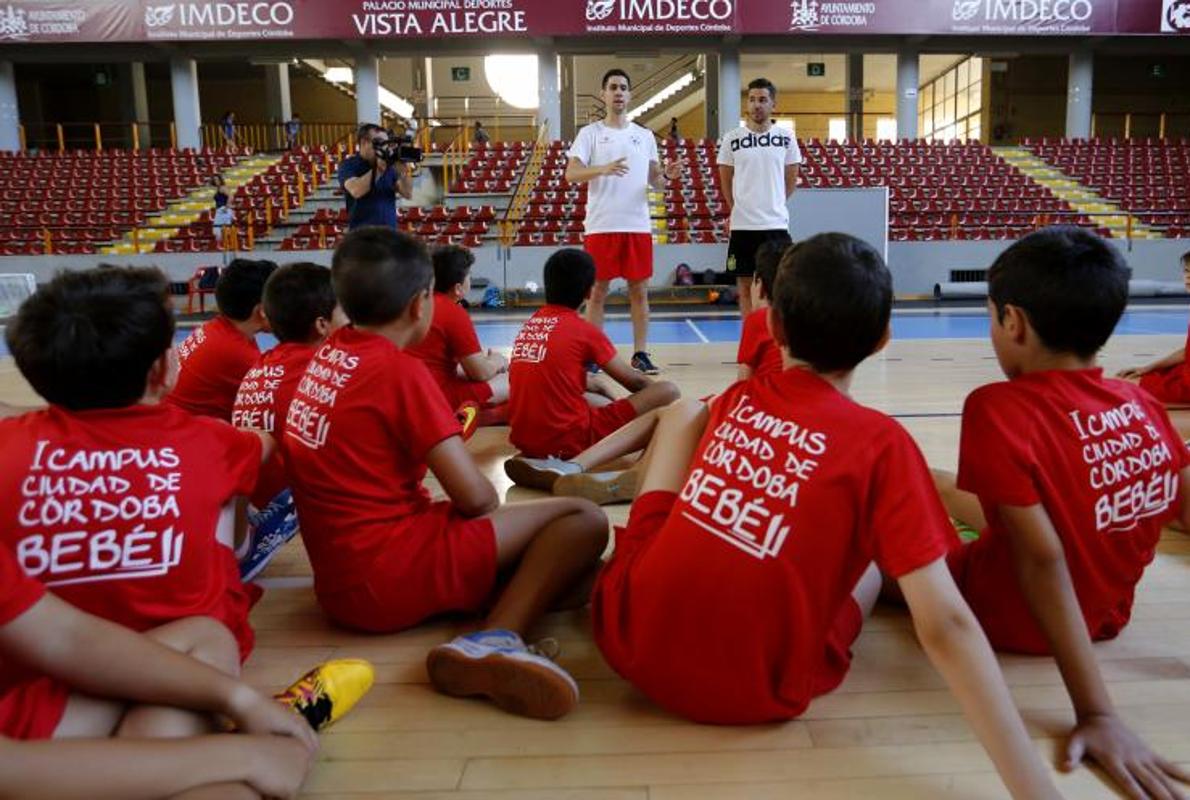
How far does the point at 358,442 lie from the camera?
160 centimetres

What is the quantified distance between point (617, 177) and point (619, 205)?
15 cm

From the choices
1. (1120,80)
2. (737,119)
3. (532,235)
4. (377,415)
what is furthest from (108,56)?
(1120,80)

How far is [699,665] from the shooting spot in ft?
4.38

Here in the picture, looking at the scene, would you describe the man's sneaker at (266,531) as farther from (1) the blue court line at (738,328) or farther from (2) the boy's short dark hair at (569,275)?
(1) the blue court line at (738,328)

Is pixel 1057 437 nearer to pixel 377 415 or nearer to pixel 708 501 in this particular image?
pixel 708 501

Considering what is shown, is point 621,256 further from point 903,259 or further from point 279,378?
point 903,259

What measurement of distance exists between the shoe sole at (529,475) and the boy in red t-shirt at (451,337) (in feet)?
1.76

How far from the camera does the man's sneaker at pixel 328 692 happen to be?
4.54 ft

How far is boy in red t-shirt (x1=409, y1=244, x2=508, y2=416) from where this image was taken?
3.17 meters

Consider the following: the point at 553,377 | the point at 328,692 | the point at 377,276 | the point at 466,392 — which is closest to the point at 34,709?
the point at 328,692

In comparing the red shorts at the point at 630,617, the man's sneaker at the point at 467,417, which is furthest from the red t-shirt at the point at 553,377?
the red shorts at the point at 630,617

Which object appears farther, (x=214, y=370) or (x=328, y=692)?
(x=214, y=370)

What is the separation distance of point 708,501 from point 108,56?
17.3 metres

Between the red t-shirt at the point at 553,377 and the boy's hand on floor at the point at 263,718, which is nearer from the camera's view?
the boy's hand on floor at the point at 263,718
